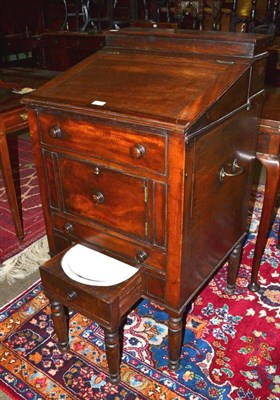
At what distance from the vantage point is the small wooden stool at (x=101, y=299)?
1.41 metres

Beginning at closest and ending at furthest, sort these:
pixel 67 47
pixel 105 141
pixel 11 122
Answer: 1. pixel 105 141
2. pixel 11 122
3. pixel 67 47

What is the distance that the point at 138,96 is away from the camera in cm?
140

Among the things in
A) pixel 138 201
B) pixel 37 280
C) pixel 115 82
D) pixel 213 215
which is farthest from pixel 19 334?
pixel 115 82

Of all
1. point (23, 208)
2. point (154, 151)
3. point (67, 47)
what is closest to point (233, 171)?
point (154, 151)

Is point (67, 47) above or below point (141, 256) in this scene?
above

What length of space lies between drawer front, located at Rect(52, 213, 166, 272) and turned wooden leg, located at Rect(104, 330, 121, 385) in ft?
0.91

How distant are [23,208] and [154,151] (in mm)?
1971

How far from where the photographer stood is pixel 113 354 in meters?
1.51

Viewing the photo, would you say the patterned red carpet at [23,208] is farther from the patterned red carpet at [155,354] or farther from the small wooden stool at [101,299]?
the small wooden stool at [101,299]

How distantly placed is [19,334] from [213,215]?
1058 mm

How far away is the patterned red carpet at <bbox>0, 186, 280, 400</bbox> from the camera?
5.26 feet

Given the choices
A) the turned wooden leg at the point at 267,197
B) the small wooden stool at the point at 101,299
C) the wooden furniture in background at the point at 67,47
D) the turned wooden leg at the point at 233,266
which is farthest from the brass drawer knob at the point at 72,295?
the wooden furniture in background at the point at 67,47

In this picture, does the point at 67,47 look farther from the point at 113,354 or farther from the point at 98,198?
the point at 113,354

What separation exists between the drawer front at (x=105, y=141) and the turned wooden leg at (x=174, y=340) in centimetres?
61
